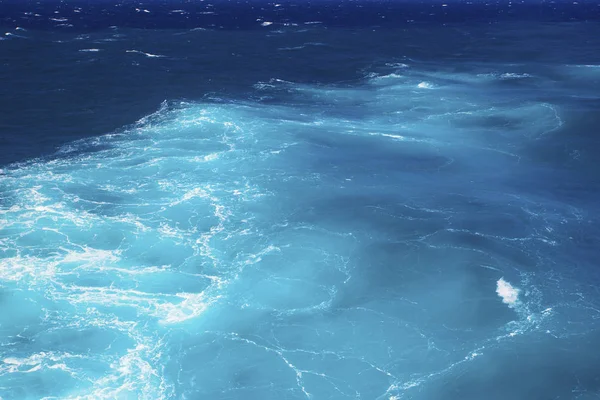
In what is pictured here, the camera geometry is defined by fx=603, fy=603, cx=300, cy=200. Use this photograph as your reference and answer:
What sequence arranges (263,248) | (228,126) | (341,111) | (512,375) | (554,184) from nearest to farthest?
1. (512,375)
2. (263,248)
3. (554,184)
4. (228,126)
5. (341,111)

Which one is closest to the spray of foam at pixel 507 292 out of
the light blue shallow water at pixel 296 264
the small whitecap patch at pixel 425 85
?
the light blue shallow water at pixel 296 264

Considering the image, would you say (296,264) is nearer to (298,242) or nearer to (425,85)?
(298,242)

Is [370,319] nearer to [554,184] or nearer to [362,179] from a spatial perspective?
[362,179]

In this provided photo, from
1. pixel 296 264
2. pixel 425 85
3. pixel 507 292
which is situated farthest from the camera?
pixel 425 85

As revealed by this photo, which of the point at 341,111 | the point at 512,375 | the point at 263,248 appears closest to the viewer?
the point at 512,375

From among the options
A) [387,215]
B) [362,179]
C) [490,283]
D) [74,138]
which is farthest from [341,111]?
[490,283]

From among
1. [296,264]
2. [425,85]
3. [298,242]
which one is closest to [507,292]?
[296,264]

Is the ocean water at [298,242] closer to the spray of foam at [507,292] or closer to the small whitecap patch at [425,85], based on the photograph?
the spray of foam at [507,292]
